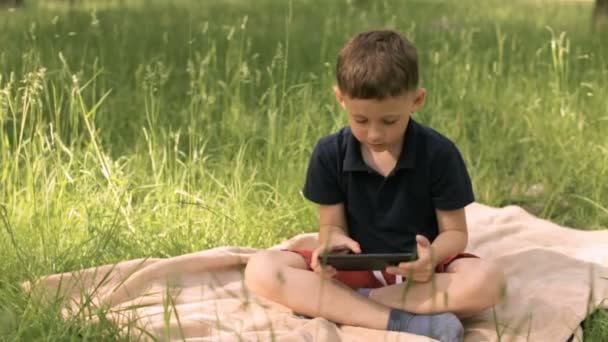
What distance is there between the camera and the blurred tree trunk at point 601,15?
8.04 meters

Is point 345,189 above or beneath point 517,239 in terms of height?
above

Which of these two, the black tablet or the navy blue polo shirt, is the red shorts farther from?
the black tablet

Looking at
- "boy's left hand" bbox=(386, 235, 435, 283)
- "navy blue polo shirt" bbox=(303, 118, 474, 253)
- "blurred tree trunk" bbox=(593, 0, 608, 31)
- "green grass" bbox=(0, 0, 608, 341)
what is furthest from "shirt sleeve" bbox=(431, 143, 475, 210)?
"blurred tree trunk" bbox=(593, 0, 608, 31)

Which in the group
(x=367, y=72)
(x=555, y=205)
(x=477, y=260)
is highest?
(x=367, y=72)

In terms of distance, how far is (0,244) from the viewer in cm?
359

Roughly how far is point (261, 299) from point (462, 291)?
699 millimetres

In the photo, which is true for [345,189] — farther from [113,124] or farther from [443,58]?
[443,58]

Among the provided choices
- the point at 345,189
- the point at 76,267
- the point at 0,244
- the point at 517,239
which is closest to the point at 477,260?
the point at 345,189

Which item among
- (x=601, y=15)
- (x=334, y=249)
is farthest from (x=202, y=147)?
(x=601, y=15)

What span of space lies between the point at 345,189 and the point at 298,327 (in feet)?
1.63

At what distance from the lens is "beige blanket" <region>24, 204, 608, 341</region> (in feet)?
10.2

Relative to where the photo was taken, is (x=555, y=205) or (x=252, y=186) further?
(x=555, y=205)

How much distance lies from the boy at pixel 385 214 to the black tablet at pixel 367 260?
0.13 feet

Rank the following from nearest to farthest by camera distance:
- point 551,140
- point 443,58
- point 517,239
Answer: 1. point 517,239
2. point 551,140
3. point 443,58
